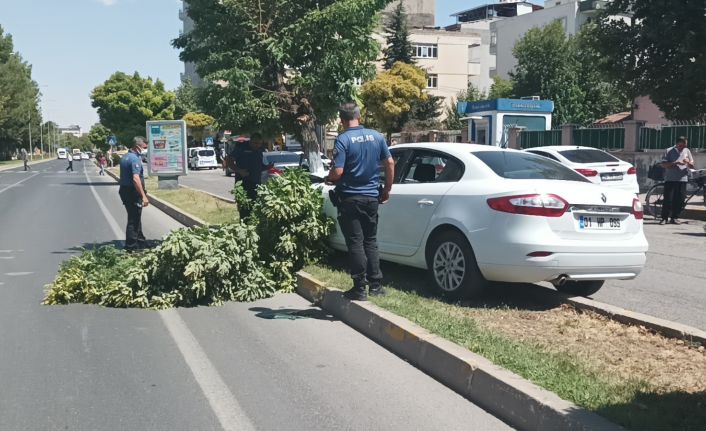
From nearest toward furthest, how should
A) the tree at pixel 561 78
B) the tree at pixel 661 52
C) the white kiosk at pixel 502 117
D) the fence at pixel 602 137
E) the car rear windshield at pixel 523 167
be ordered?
the car rear windshield at pixel 523 167 → the tree at pixel 661 52 → the fence at pixel 602 137 → the white kiosk at pixel 502 117 → the tree at pixel 561 78

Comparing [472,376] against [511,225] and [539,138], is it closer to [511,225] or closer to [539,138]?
[511,225]

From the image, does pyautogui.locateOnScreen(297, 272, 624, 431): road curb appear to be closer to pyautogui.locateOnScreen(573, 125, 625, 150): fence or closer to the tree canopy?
pyautogui.locateOnScreen(573, 125, 625, 150): fence

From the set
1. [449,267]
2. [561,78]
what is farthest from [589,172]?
[561,78]

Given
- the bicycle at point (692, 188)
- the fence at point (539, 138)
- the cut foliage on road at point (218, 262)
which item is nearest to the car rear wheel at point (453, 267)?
the cut foliage on road at point (218, 262)

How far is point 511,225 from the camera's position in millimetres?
6078

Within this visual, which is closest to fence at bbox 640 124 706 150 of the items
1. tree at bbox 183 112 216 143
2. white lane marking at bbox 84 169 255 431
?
white lane marking at bbox 84 169 255 431

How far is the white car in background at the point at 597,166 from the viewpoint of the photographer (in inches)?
640

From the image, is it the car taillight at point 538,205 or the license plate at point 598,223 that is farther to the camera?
the license plate at point 598,223

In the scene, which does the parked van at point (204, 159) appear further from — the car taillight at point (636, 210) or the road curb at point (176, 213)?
the car taillight at point (636, 210)

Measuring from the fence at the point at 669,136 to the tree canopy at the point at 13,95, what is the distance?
60.0 meters

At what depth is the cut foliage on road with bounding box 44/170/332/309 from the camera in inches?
289

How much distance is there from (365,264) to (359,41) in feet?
12.6

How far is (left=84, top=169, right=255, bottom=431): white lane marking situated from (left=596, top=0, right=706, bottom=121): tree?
19.8m

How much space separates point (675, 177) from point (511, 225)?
980 cm
